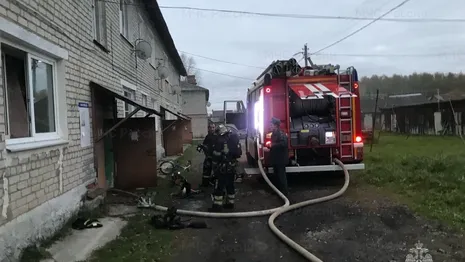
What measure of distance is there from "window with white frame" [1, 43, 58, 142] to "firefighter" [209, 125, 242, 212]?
10.3 ft

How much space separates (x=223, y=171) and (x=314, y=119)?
3.25 metres

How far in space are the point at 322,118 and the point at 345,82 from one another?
3.37 feet

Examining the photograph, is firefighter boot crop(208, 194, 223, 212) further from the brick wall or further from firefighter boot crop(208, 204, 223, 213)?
the brick wall

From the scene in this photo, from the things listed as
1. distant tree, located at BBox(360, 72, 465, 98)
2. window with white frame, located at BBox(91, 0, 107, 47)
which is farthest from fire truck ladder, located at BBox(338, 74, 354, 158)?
distant tree, located at BBox(360, 72, 465, 98)

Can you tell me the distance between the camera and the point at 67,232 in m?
5.83

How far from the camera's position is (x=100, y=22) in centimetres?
927

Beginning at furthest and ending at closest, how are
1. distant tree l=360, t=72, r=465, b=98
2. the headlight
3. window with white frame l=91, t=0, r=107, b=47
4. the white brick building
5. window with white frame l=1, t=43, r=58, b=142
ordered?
distant tree l=360, t=72, r=465, b=98, the headlight, window with white frame l=91, t=0, r=107, b=47, window with white frame l=1, t=43, r=58, b=142, the white brick building

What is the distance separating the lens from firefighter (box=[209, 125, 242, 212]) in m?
7.88

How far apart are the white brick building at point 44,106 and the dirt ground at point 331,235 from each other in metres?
1.85

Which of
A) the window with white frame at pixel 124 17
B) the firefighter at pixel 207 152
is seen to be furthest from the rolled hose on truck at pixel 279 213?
the window with white frame at pixel 124 17

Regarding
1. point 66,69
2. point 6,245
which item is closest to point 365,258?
point 6,245

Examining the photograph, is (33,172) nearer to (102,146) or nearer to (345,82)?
(102,146)

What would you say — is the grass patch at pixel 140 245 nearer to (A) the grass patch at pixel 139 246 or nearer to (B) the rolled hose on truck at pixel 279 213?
(A) the grass patch at pixel 139 246

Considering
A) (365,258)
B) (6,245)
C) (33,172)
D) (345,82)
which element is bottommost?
(365,258)
